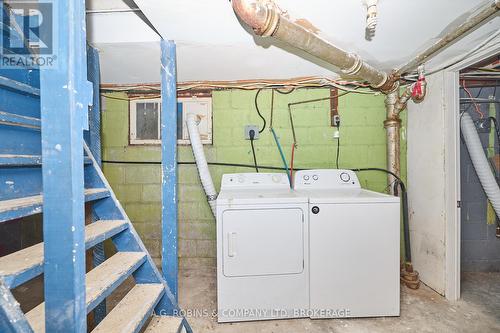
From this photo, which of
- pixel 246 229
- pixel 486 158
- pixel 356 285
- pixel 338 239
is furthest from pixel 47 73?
pixel 486 158

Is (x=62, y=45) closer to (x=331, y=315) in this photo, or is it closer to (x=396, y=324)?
(x=331, y=315)

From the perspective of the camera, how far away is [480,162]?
2.25 m

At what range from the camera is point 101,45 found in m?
1.73

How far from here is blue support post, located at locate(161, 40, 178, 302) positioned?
1.57 metres

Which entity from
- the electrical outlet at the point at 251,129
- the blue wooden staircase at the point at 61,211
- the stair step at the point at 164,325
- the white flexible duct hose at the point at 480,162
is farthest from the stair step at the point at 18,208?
the white flexible duct hose at the point at 480,162

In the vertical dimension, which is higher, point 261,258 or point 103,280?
point 103,280

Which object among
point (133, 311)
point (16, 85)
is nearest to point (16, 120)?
point (16, 85)

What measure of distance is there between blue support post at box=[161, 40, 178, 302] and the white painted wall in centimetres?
219

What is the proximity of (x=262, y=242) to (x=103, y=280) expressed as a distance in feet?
3.31

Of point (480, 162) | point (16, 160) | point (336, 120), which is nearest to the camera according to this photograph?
point (16, 160)

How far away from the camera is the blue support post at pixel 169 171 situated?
5.15 feet

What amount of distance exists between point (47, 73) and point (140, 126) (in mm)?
1922

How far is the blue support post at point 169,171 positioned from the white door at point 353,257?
0.99m

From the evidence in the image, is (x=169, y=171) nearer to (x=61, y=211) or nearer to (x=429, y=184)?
(x=61, y=211)
